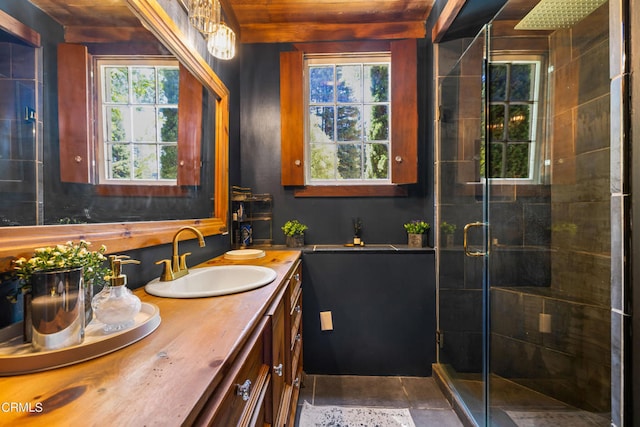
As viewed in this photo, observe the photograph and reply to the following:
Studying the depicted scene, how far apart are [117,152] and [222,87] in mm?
1066

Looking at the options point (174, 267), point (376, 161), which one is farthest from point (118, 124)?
point (376, 161)

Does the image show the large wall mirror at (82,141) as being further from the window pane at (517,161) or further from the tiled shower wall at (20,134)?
the window pane at (517,161)

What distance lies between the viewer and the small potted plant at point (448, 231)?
1.82m

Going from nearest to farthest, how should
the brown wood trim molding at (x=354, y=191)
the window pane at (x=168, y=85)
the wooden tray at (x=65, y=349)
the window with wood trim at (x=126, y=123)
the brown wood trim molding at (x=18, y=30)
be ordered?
the wooden tray at (x=65, y=349) → the brown wood trim molding at (x=18, y=30) → the window with wood trim at (x=126, y=123) → the window pane at (x=168, y=85) → the brown wood trim molding at (x=354, y=191)

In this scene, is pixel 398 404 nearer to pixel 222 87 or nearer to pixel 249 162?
pixel 249 162

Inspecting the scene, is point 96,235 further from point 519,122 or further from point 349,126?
point 519,122

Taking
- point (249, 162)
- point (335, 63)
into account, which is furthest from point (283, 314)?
point (335, 63)

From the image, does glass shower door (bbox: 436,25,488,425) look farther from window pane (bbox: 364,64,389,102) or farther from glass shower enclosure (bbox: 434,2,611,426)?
window pane (bbox: 364,64,389,102)

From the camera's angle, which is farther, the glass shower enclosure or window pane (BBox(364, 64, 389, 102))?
window pane (BBox(364, 64, 389, 102))

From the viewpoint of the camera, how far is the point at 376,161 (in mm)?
2162

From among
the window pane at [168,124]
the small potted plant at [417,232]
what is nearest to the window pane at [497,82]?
the small potted plant at [417,232]

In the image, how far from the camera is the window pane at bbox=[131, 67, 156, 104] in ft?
3.18

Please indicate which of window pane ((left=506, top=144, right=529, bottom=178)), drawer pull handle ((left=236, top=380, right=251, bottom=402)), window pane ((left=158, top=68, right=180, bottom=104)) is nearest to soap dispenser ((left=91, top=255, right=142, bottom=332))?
drawer pull handle ((left=236, top=380, right=251, bottom=402))

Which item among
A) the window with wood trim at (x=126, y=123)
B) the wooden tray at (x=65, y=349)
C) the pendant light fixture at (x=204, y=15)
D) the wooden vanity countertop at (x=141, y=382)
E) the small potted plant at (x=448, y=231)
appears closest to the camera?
the wooden vanity countertop at (x=141, y=382)
